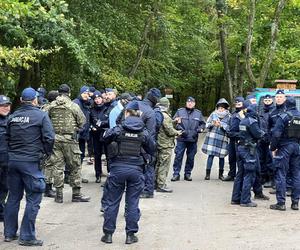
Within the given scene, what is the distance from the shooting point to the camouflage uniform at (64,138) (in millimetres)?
9492

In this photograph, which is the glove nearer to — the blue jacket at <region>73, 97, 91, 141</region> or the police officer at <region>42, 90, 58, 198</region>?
the blue jacket at <region>73, 97, 91, 141</region>

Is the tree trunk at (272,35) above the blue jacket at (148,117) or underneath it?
above

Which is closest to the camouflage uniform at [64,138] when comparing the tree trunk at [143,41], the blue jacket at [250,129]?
the blue jacket at [250,129]

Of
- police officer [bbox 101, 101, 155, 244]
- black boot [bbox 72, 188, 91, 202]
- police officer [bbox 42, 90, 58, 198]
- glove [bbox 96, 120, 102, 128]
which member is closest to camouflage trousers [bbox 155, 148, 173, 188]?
glove [bbox 96, 120, 102, 128]

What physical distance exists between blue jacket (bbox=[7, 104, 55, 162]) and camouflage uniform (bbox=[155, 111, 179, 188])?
13.3ft

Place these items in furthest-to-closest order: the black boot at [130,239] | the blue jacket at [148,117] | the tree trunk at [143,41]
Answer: the tree trunk at [143,41] → the blue jacket at [148,117] → the black boot at [130,239]

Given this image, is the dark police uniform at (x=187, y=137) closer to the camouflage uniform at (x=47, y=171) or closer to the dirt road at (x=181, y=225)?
the dirt road at (x=181, y=225)

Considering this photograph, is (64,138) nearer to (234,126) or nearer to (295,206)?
(234,126)

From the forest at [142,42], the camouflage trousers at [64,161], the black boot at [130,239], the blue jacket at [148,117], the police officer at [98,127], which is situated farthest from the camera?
the forest at [142,42]

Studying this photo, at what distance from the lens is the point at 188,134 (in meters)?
12.5

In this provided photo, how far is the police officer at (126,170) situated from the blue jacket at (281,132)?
3018 mm

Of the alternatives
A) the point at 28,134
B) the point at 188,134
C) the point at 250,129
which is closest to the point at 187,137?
the point at 188,134

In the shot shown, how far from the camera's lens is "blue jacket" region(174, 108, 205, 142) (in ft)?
40.9

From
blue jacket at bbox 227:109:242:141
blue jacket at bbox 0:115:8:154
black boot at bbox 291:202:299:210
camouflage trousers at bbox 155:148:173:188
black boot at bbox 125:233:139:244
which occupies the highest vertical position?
blue jacket at bbox 227:109:242:141
